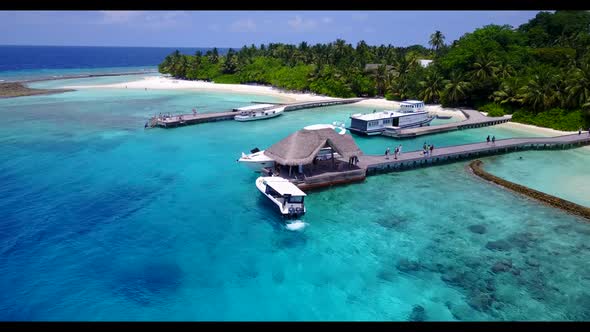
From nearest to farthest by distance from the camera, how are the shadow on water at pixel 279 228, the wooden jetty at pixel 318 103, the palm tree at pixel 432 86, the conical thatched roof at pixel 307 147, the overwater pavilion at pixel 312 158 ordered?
1. the shadow on water at pixel 279 228
2. the conical thatched roof at pixel 307 147
3. the overwater pavilion at pixel 312 158
4. the palm tree at pixel 432 86
5. the wooden jetty at pixel 318 103

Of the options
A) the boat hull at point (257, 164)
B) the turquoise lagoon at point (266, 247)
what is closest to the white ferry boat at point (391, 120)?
the turquoise lagoon at point (266, 247)

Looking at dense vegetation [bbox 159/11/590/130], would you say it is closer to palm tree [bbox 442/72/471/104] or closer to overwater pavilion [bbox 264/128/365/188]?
palm tree [bbox 442/72/471/104]

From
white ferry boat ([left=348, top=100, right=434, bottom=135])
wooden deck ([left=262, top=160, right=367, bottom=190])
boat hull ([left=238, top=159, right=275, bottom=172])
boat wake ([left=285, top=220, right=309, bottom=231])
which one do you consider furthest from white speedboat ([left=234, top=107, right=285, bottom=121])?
boat wake ([left=285, top=220, right=309, bottom=231])

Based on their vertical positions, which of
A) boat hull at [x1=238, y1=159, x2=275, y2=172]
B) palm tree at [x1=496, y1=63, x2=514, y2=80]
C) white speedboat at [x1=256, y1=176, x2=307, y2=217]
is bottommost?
white speedboat at [x1=256, y1=176, x2=307, y2=217]

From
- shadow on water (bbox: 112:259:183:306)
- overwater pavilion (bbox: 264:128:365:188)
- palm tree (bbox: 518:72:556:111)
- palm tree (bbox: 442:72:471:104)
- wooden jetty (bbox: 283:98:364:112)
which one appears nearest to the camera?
shadow on water (bbox: 112:259:183:306)

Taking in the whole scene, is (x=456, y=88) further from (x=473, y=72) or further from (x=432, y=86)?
(x=432, y=86)

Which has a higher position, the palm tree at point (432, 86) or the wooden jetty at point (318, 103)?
the palm tree at point (432, 86)

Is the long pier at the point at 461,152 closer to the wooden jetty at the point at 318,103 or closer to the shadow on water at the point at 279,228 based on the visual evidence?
the shadow on water at the point at 279,228

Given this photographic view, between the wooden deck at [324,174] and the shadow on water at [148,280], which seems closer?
the shadow on water at [148,280]

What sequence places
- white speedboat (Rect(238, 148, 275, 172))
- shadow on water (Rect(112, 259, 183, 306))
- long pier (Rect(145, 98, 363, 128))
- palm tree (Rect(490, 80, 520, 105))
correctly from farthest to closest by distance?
palm tree (Rect(490, 80, 520, 105)), long pier (Rect(145, 98, 363, 128)), white speedboat (Rect(238, 148, 275, 172)), shadow on water (Rect(112, 259, 183, 306))
